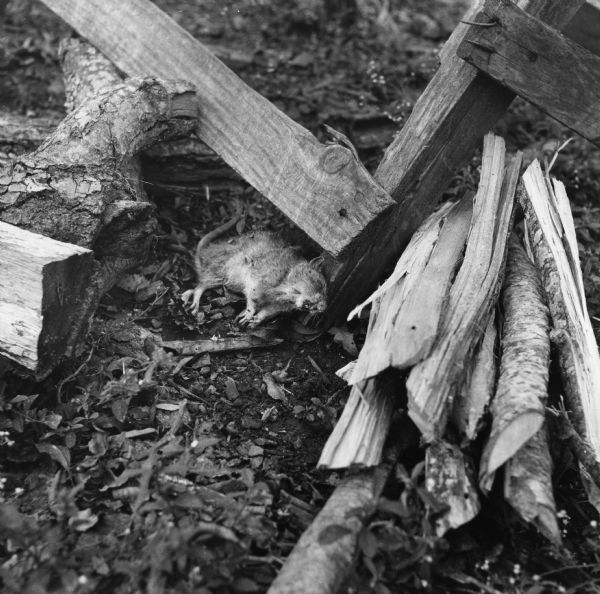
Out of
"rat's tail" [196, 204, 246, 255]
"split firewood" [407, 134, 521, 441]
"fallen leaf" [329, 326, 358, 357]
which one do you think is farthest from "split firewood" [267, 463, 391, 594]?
"rat's tail" [196, 204, 246, 255]

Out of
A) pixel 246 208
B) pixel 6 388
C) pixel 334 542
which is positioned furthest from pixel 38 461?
pixel 246 208

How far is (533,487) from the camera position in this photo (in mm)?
3170

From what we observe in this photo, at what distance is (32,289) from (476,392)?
2524 millimetres

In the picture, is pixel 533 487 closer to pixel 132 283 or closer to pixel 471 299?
pixel 471 299

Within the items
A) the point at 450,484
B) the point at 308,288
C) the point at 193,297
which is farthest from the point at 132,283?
the point at 450,484

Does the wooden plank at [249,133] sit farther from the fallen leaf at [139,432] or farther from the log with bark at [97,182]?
the fallen leaf at [139,432]

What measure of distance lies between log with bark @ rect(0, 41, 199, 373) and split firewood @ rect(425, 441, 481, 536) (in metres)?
2.30

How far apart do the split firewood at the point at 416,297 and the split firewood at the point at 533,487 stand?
0.72 metres

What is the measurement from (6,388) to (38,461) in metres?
0.54

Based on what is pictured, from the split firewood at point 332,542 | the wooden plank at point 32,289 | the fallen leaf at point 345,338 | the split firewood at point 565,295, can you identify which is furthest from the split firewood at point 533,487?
the wooden plank at point 32,289

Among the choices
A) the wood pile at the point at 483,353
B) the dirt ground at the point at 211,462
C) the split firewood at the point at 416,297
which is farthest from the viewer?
the split firewood at the point at 416,297

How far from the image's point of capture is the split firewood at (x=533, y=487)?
10.2ft

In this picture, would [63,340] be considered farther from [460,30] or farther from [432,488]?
[460,30]

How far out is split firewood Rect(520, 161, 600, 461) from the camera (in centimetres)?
373
